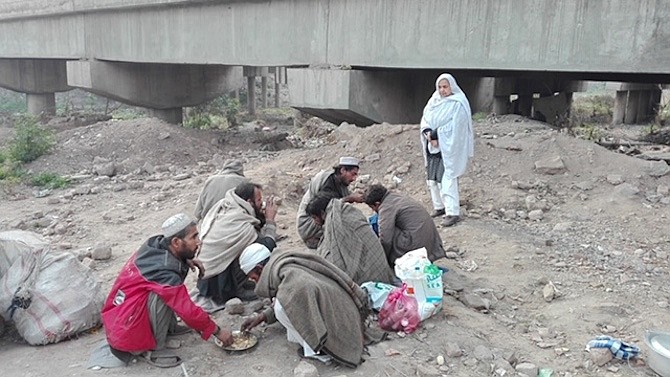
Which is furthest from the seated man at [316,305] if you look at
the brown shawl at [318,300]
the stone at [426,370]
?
the stone at [426,370]

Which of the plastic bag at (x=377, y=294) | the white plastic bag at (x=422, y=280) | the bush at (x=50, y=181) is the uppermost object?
the white plastic bag at (x=422, y=280)

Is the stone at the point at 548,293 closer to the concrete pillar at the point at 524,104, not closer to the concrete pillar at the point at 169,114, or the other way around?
the concrete pillar at the point at 524,104

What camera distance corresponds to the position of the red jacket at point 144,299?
3.37 m

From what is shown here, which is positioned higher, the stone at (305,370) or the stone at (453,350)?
the stone at (305,370)

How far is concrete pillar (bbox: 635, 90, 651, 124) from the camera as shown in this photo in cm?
1689

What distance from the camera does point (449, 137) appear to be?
5.57 m

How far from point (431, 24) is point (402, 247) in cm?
376

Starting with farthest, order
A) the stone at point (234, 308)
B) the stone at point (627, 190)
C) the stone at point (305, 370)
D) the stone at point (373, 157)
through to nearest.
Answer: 1. the stone at point (373, 157)
2. the stone at point (627, 190)
3. the stone at point (234, 308)
4. the stone at point (305, 370)

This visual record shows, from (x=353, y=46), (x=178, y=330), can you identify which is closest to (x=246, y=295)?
(x=178, y=330)

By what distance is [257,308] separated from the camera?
407 centimetres

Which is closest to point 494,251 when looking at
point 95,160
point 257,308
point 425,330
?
point 425,330

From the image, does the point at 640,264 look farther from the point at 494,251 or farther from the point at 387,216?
the point at 387,216

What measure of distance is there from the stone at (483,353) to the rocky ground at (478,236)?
0.5 inches

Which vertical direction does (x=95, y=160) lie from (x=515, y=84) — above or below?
below
